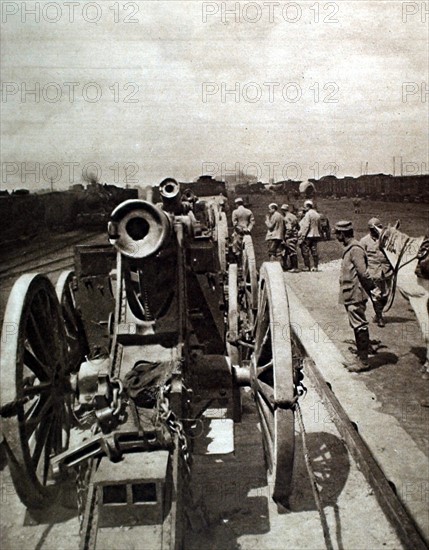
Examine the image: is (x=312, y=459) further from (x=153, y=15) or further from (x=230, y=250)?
(x=230, y=250)

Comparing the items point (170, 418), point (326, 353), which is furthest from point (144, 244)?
point (326, 353)

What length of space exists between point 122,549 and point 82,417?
2148 millimetres

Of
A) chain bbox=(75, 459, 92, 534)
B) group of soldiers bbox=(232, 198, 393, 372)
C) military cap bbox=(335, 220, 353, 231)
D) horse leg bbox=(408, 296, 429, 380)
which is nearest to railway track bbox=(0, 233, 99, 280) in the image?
group of soldiers bbox=(232, 198, 393, 372)

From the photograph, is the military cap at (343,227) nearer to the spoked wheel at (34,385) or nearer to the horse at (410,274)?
the horse at (410,274)

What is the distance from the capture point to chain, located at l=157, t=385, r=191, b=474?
3344 mm

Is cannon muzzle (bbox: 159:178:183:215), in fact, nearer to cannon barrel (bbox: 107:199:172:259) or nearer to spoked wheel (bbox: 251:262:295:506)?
spoked wheel (bbox: 251:262:295:506)

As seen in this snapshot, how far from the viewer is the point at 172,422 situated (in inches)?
133

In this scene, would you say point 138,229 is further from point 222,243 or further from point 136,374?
point 222,243

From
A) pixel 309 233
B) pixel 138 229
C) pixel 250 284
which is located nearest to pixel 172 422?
pixel 138 229

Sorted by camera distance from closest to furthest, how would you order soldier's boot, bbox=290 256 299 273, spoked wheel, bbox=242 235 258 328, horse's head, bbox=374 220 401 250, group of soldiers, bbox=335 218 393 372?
spoked wheel, bbox=242 235 258 328, group of soldiers, bbox=335 218 393 372, horse's head, bbox=374 220 401 250, soldier's boot, bbox=290 256 299 273

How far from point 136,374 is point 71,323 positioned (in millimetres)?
1726

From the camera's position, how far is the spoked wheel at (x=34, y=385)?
A: 3271 millimetres

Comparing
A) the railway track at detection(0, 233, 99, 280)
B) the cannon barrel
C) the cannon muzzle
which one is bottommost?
the railway track at detection(0, 233, 99, 280)

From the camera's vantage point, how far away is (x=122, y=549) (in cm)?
283
